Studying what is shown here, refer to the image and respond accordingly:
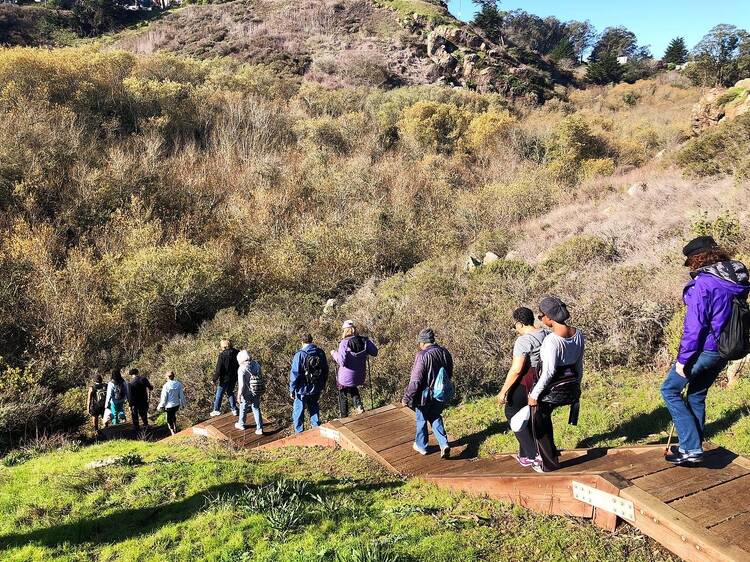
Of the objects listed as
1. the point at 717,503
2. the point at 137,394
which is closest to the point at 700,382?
the point at 717,503

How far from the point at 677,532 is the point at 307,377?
4965 millimetres

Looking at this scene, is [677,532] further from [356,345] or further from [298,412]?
[298,412]

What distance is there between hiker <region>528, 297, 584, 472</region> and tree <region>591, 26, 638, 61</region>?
83132 millimetres

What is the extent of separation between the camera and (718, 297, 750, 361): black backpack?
347 cm

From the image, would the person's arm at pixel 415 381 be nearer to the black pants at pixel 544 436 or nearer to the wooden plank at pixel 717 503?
the black pants at pixel 544 436

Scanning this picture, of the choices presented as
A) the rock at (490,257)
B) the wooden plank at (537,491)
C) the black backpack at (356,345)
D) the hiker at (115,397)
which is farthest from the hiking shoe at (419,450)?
the rock at (490,257)

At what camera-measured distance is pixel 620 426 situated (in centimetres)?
564

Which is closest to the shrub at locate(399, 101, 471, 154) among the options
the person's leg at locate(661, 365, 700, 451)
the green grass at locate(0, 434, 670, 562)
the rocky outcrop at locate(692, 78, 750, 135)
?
the rocky outcrop at locate(692, 78, 750, 135)

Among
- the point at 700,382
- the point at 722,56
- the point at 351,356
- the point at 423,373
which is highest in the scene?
the point at 722,56

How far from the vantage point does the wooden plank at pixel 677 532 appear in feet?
8.87

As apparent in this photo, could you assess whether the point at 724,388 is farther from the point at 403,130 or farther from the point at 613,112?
the point at 613,112

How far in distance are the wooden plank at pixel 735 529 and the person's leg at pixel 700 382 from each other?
2.30 feet

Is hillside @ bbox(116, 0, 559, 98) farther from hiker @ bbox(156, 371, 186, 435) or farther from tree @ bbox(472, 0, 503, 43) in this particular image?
hiker @ bbox(156, 371, 186, 435)

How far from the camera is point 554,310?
3.96 metres
